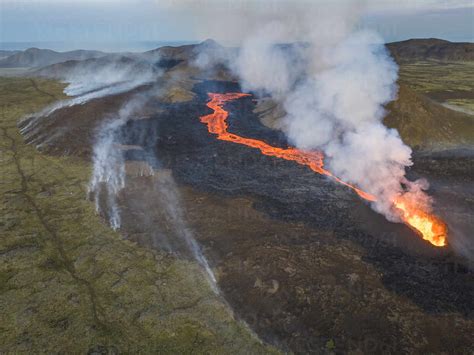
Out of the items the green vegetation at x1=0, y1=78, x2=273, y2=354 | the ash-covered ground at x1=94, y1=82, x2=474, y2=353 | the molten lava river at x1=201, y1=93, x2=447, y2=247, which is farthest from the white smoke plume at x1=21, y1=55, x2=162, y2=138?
the green vegetation at x1=0, y1=78, x2=273, y2=354

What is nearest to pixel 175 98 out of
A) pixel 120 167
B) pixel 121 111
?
pixel 121 111

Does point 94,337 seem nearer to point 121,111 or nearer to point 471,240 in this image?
point 471,240

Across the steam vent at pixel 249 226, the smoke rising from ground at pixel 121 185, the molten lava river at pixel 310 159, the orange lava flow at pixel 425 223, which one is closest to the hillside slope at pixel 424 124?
the steam vent at pixel 249 226

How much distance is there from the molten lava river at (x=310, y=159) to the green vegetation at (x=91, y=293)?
59.4ft

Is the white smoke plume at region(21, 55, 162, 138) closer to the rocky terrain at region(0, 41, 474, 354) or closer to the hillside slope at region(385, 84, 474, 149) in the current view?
the rocky terrain at region(0, 41, 474, 354)

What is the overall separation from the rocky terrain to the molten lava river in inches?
51.2

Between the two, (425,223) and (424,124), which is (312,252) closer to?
(425,223)

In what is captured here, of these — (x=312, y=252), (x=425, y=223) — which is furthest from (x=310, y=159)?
(x=312, y=252)

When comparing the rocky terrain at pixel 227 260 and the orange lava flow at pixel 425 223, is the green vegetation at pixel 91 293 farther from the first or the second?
the orange lava flow at pixel 425 223

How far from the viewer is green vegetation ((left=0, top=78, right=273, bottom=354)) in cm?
1912

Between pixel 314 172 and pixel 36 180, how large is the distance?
1217 inches

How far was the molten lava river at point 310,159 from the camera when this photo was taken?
29.2 metres

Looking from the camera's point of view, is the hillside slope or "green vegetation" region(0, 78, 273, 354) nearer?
"green vegetation" region(0, 78, 273, 354)

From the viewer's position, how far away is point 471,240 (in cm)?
2748
